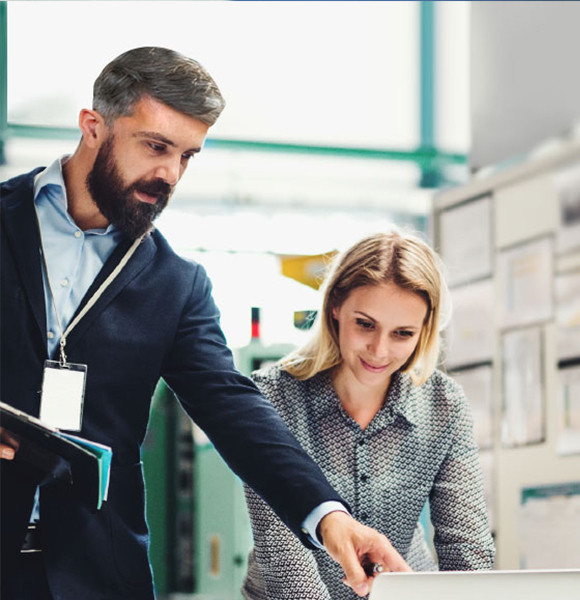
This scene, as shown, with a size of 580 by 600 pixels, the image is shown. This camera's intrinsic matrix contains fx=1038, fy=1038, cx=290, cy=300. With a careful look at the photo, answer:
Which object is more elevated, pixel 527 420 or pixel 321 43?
pixel 321 43

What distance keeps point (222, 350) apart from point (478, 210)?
1525 mm

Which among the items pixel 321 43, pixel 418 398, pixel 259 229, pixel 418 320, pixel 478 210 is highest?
pixel 321 43

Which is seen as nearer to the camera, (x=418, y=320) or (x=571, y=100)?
(x=418, y=320)

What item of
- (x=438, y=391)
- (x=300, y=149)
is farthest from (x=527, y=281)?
(x=438, y=391)

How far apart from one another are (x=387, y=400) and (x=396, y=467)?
4.9 inches

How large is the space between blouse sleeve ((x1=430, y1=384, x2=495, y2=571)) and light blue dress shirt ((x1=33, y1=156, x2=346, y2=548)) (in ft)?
1.07

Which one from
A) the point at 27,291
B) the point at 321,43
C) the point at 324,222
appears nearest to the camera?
Result: the point at 27,291

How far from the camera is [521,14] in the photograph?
3.26 meters

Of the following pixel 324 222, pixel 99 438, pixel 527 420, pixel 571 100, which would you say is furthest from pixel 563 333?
pixel 99 438

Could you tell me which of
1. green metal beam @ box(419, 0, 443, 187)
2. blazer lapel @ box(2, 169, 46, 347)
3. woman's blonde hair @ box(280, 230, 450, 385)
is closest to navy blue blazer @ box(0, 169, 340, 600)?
blazer lapel @ box(2, 169, 46, 347)

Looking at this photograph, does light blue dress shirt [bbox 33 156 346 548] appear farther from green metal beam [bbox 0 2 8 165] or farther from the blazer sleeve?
green metal beam [bbox 0 2 8 165]

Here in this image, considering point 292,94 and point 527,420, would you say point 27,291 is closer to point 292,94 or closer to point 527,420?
point 292,94

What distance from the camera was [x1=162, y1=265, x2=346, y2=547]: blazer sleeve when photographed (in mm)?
1688

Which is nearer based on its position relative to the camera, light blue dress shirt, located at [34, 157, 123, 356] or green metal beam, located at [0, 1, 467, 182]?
light blue dress shirt, located at [34, 157, 123, 356]
